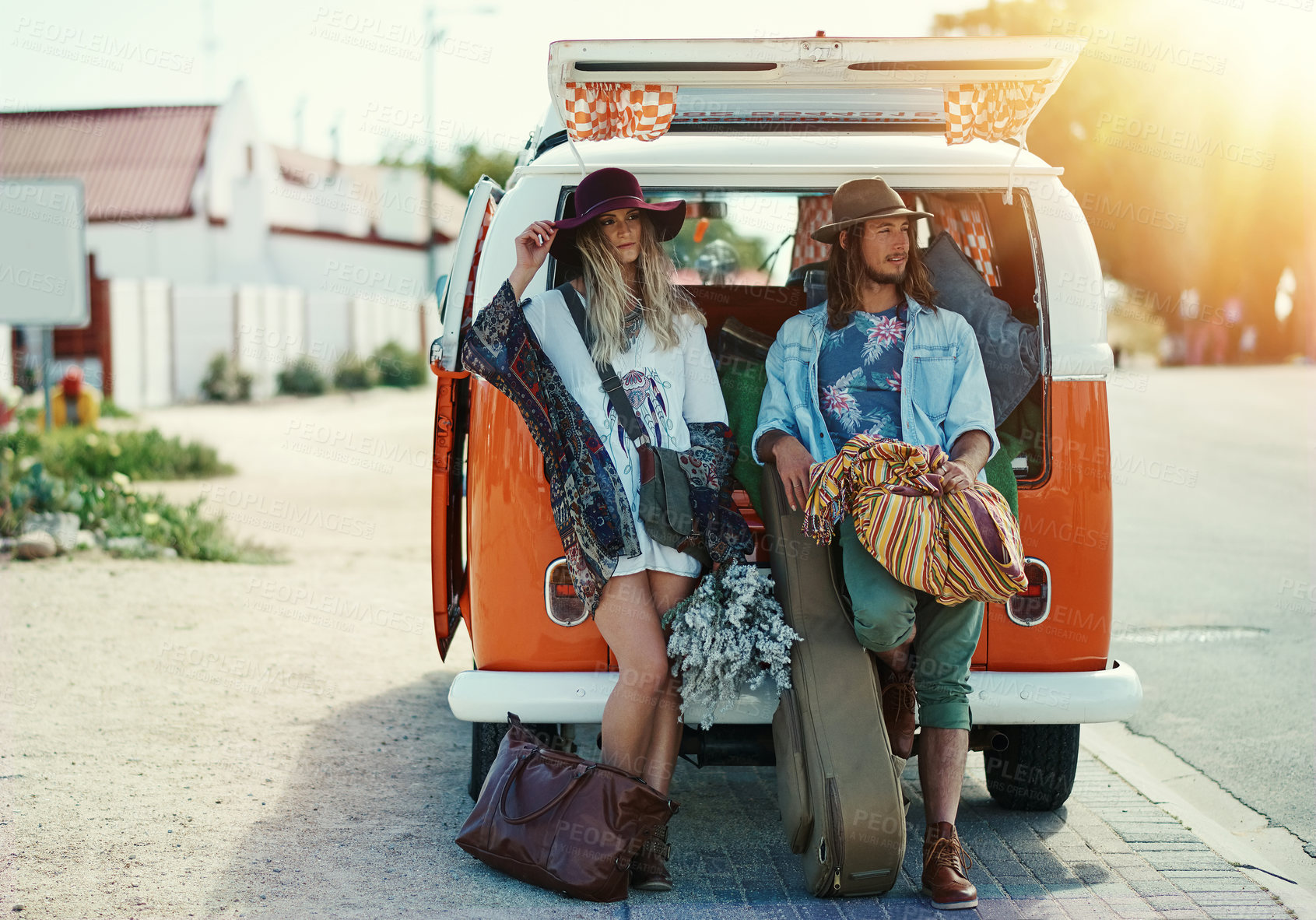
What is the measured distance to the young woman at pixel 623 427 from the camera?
3330 millimetres

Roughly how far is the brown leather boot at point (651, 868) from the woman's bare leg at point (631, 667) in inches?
7.7

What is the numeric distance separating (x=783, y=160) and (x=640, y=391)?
83 centimetres

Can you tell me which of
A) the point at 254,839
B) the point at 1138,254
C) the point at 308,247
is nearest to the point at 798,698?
the point at 254,839

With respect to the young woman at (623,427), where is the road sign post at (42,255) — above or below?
above

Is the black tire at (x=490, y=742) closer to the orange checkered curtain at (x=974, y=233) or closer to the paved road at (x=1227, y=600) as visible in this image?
the orange checkered curtain at (x=974, y=233)

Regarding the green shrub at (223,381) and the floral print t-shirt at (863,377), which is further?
the green shrub at (223,381)

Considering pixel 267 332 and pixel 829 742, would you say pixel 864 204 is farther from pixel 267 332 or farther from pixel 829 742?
pixel 267 332

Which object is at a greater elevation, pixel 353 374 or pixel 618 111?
pixel 618 111

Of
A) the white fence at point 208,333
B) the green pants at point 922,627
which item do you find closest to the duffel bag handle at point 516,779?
the green pants at point 922,627

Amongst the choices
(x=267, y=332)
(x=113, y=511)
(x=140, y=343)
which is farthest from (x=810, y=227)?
(x=267, y=332)

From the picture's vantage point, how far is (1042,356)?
3627 millimetres

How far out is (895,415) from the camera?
357 centimetres

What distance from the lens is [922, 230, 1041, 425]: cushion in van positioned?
373cm

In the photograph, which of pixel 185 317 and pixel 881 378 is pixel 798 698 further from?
pixel 185 317
